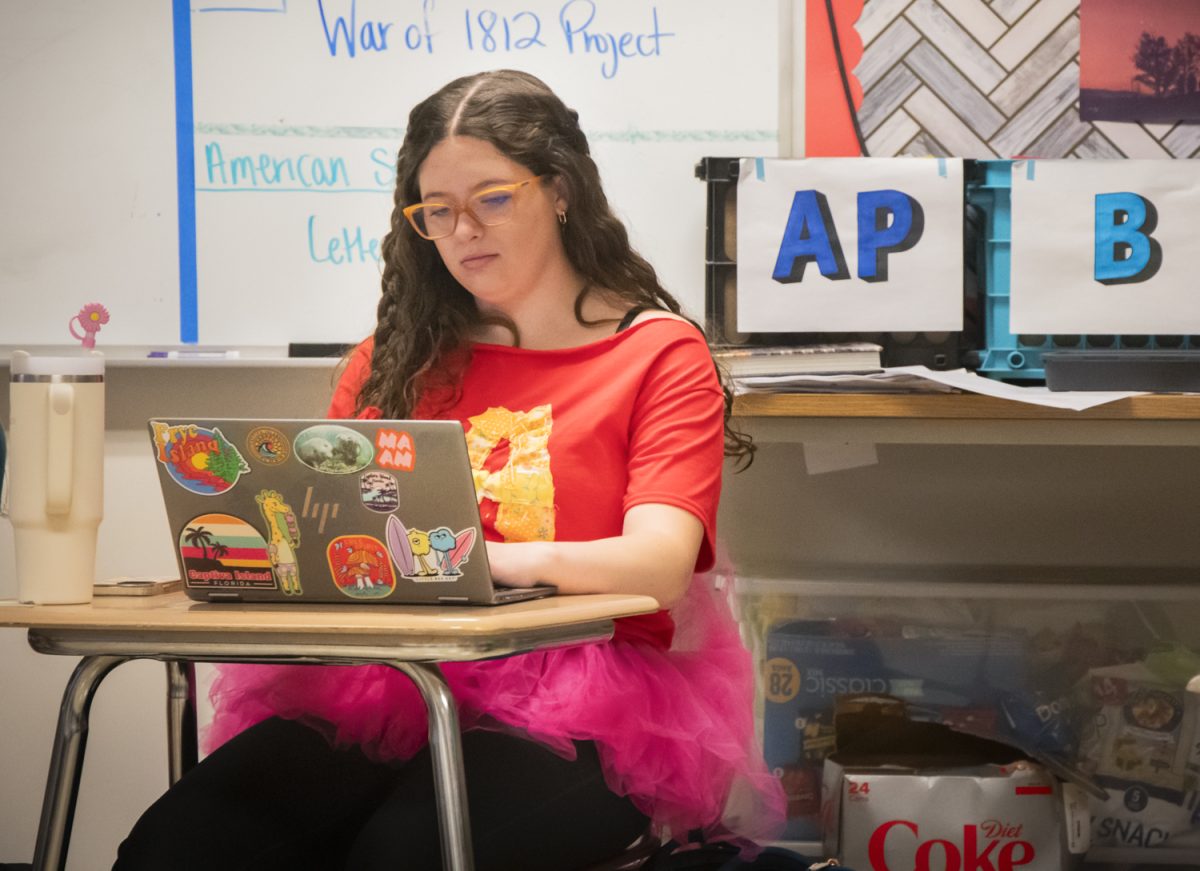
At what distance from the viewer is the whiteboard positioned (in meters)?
1.93

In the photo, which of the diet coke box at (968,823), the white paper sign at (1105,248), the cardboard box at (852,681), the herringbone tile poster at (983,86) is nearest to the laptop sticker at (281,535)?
the diet coke box at (968,823)

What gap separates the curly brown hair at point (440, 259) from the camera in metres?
1.33

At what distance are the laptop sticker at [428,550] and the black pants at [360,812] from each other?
0.21 metres

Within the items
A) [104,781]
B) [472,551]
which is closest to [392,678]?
[472,551]

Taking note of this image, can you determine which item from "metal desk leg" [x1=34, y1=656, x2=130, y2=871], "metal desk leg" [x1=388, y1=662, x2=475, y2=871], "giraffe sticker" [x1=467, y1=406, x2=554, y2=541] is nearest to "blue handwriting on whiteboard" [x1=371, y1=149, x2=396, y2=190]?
"giraffe sticker" [x1=467, y1=406, x2=554, y2=541]

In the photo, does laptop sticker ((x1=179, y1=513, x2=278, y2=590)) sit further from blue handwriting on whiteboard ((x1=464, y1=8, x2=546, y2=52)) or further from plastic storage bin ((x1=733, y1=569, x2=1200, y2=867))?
blue handwriting on whiteboard ((x1=464, y1=8, x2=546, y2=52))

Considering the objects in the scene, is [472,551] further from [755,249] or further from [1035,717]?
[1035,717]

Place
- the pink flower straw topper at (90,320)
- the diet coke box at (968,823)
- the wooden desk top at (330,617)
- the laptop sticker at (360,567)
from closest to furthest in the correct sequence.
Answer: the wooden desk top at (330,617)
the laptop sticker at (360,567)
the pink flower straw topper at (90,320)
the diet coke box at (968,823)

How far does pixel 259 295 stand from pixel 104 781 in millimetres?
807

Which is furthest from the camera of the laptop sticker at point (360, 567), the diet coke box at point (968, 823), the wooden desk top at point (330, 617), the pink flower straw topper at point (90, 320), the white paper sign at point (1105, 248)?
the white paper sign at point (1105, 248)

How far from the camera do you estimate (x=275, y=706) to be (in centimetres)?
121

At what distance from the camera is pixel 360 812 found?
115cm

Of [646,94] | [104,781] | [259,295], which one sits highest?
[646,94]

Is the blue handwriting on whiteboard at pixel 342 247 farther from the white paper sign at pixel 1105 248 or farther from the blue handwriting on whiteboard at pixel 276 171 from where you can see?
the white paper sign at pixel 1105 248
